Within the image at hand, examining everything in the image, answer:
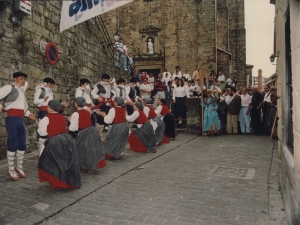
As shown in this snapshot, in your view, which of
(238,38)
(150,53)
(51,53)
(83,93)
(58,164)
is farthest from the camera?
(238,38)

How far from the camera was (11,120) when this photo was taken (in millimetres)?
5613

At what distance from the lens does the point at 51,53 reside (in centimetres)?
920

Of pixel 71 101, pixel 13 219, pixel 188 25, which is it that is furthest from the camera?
pixel 188 25

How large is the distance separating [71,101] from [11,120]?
16.7 ft

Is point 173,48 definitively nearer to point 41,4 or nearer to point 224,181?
point 41,4

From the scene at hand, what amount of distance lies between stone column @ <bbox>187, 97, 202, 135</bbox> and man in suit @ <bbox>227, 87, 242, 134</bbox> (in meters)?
1.27

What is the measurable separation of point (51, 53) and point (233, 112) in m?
7.55

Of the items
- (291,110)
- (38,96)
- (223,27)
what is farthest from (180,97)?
(223,27)

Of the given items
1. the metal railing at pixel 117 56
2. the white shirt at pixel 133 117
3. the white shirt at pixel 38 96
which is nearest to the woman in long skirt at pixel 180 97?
the metal railing at pixel 117 56

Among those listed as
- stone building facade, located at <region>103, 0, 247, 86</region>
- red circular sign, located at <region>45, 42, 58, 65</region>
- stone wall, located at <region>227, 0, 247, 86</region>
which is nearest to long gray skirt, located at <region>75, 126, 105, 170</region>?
red circular sign, located at <region>45, 42, 58, 65</region>

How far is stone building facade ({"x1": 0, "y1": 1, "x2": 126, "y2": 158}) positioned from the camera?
7.24 meters

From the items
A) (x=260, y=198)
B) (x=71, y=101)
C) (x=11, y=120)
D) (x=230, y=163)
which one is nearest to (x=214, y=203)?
(x=260, y=198)

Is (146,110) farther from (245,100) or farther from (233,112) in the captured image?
(245,100)

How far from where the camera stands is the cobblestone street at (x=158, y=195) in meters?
3.98
